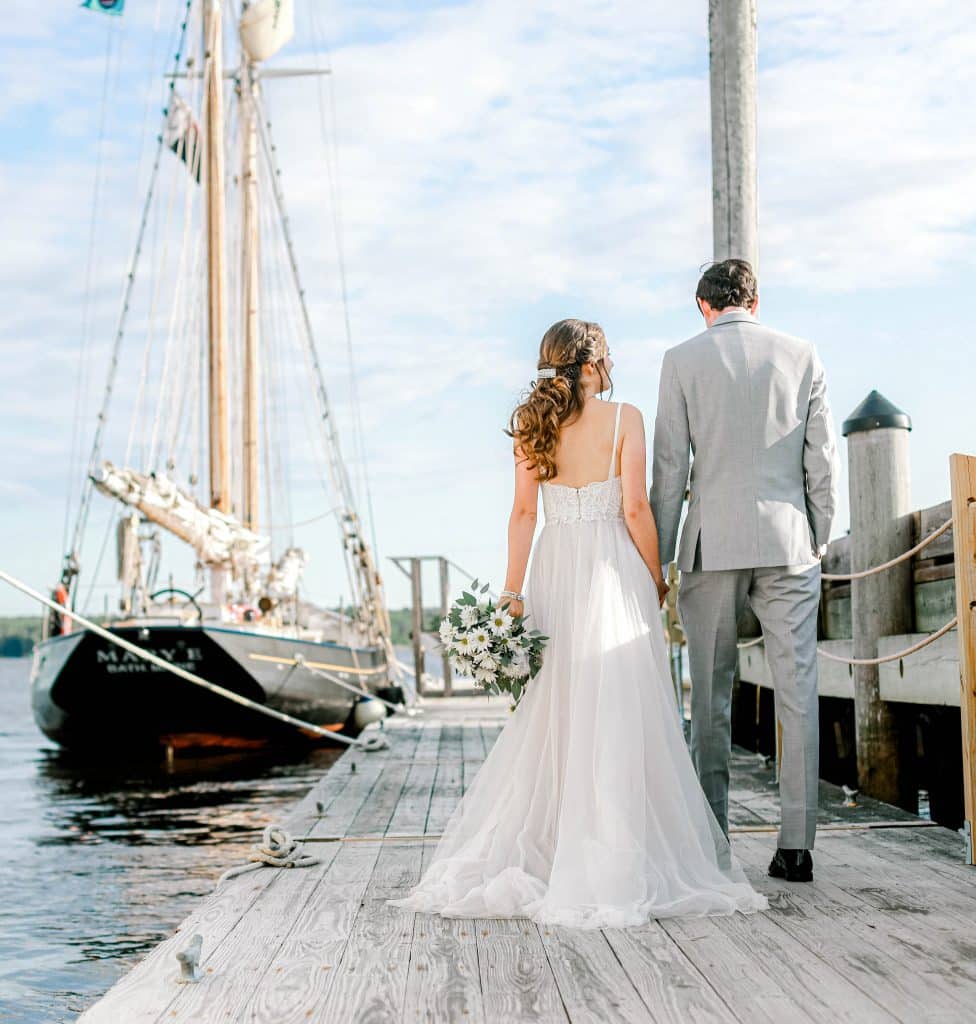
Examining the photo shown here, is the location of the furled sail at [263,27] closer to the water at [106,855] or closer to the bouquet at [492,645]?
the water at [106,855]

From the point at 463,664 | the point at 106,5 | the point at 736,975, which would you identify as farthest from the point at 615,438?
the point at 106,5

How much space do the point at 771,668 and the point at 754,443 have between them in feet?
2.60

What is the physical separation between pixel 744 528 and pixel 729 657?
476 millimetres

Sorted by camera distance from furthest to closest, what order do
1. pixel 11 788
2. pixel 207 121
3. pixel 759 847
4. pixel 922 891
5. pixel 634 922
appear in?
pixel 207 121
pixel 11 788
pixel 759 847
pixel 922 891
pixel 634 922

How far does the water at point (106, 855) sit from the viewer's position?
23.1 ft

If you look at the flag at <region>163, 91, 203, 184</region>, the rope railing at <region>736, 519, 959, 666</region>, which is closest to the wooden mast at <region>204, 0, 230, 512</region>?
the flag at <region>163, 91, 203, 184</region>

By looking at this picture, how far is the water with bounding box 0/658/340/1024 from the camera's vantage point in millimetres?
7047

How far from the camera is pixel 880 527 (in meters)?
7.25

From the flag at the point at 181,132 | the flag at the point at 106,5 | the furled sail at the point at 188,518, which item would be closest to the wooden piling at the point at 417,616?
the furled sail at the point at 188,518

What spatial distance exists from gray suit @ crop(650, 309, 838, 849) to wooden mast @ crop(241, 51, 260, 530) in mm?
19712

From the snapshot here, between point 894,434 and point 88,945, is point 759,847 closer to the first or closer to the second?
point 894,434

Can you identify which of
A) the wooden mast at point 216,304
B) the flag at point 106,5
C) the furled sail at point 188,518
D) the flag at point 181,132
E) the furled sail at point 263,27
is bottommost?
the furled sail at point 188,518

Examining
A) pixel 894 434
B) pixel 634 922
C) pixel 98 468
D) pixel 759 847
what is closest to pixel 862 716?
pixel 894 434

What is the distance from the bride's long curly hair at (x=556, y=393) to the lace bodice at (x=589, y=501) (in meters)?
0.09
